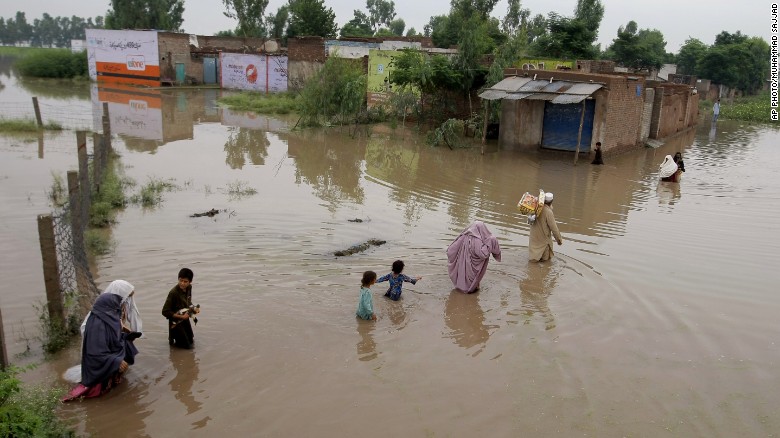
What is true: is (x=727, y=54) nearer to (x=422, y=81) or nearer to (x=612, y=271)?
(x=422, y=81)

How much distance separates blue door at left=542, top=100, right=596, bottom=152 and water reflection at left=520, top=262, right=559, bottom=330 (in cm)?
1181

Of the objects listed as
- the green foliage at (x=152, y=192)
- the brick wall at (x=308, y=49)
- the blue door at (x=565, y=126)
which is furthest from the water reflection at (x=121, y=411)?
the brick wall at (x=308, y=49)

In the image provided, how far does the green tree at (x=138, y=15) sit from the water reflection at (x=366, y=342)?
5961 cm

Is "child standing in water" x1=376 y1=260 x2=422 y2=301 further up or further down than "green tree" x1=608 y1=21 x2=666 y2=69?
further down

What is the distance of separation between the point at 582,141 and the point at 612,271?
39.2 feet

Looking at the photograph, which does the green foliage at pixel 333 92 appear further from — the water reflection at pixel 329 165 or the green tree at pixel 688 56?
the green tree at pixel 688 56

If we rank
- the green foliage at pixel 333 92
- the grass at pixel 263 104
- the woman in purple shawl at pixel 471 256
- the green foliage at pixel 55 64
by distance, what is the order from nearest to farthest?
the woman in purple shawl at pixel 471 256 → the green foliage at pixel 333 92 → the grass at pixel 263 104 → the green foliage at pixel 55 64

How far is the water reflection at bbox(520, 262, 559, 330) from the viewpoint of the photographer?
755 centimetres

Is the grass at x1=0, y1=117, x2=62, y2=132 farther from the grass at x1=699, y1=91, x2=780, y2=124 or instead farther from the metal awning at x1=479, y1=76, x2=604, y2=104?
the grass at x1=699, y1=91, x2=780, y2=124

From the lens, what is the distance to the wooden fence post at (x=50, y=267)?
5797 mm

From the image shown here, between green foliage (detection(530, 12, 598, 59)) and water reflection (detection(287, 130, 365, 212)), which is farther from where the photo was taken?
green foliage (detection(530, 12, 598, 59))

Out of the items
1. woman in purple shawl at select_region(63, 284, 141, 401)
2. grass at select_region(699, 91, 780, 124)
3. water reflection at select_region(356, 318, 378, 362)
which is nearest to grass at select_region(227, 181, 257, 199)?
water reflection at select_region(356, 318, 378, 362)

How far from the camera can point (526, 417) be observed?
5.36 m

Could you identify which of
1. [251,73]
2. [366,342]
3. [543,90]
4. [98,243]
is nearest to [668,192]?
[543,90]
